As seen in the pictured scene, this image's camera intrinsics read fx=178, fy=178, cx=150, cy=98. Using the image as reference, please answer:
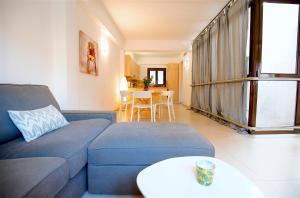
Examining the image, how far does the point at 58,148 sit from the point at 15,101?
2.40 ft

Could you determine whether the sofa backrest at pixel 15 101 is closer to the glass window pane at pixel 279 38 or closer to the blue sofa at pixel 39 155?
the blue sofa at pixel 39 155

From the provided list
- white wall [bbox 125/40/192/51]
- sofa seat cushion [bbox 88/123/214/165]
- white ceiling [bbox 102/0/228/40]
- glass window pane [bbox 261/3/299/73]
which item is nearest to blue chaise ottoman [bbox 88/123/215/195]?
sofa seat cushion [bbox 88/123/214/165]

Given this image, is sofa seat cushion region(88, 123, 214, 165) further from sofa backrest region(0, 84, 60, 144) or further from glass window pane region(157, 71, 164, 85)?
glass window pane region(157, 71, 164, 85)

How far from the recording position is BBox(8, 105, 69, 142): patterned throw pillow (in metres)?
1.34

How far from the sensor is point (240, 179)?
0.85m

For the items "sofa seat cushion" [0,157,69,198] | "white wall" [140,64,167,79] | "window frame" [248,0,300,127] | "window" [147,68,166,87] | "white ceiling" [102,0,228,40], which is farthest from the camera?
"window" [147,68,166,87]

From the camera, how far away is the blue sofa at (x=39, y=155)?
2.52 ft

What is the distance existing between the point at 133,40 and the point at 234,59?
15.0 feet

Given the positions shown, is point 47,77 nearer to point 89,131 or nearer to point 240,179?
point 89,131

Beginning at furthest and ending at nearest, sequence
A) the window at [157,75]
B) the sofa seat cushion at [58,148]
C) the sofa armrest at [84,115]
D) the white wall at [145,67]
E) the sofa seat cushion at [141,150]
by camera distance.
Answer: the window at [157,75]
the white wall at [145,67]
the sofa armrest at [84,115]
the sofa seat cushion at [141,150]
the sofa seat cushion at [58,148]

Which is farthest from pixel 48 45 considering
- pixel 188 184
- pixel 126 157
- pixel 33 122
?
pixel 188 184

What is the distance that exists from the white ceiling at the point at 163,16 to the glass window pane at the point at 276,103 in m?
2.07

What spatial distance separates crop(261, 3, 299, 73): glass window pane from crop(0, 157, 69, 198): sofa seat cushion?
11.1ft

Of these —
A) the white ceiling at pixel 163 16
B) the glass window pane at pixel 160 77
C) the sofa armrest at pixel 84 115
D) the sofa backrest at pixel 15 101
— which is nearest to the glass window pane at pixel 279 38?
the white ceiling at pixel 163 16
